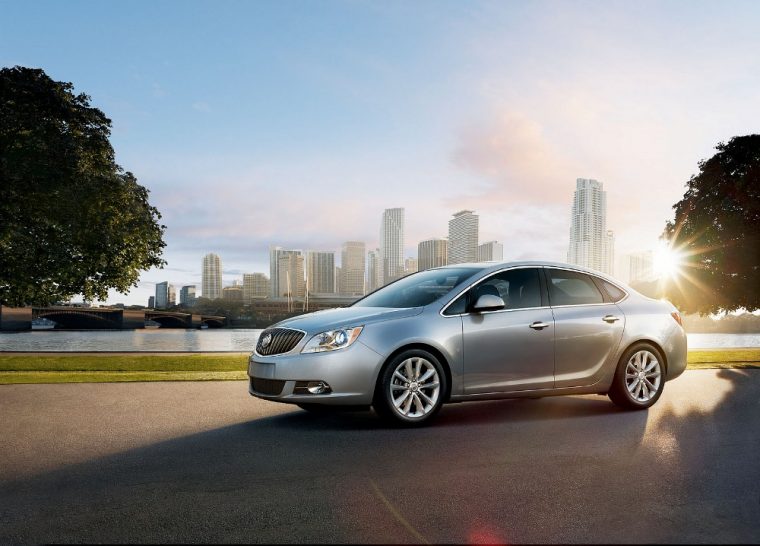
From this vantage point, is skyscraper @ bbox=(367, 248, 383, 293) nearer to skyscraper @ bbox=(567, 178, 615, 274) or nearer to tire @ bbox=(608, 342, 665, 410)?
skyscraper @ bbox=(567, 178, 615, 274)

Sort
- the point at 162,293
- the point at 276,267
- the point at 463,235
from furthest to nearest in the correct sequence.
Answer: the point at 276,267 → the point at 162,293 → the point at 463,235

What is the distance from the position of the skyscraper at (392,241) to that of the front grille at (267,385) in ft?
374

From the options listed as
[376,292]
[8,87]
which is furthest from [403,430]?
[8,87]

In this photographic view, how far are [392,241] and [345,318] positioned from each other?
430ft

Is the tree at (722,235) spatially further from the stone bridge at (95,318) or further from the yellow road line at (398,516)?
the stone bridge at (95,318)

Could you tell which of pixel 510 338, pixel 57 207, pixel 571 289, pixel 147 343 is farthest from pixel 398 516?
pixel 147 343

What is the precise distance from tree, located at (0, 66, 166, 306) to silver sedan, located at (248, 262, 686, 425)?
1572cm

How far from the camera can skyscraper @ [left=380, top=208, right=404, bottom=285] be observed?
12838cm

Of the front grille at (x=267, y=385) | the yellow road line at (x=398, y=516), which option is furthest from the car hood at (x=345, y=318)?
the yellow road line at (x=398, y=516)

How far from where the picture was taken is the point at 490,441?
6473 mm

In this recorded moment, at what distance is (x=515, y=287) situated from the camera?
810 cm

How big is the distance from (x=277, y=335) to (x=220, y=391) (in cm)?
338

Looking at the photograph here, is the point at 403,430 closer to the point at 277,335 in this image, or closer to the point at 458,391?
the point at 458,391

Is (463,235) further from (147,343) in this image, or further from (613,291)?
(613,291)
